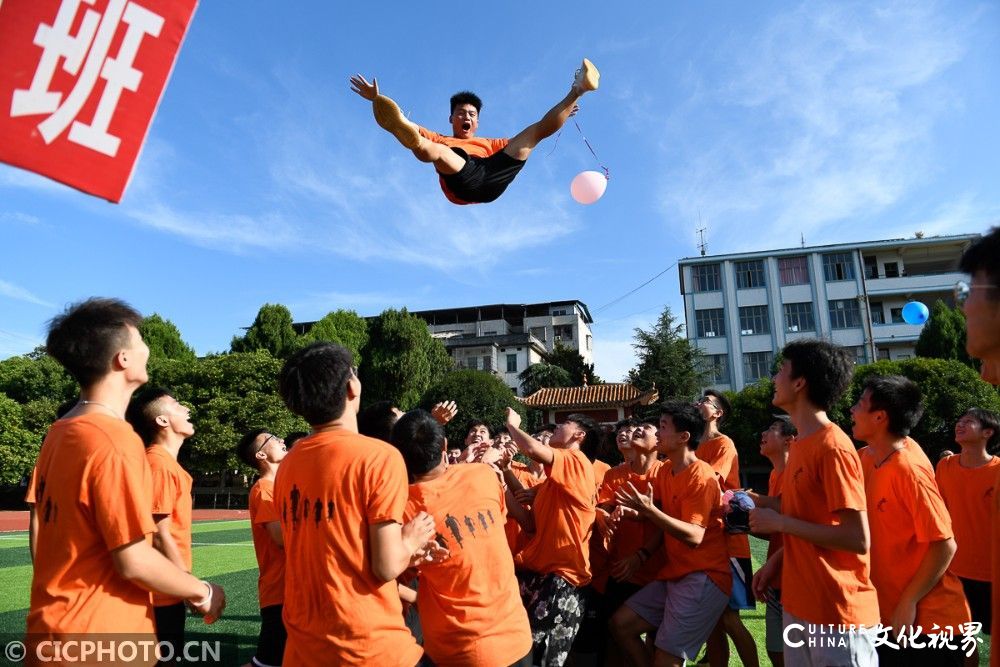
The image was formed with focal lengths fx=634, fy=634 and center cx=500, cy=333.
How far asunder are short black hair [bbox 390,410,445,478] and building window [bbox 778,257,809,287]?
4418 centimetres

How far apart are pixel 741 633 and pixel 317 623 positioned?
364 centimetres

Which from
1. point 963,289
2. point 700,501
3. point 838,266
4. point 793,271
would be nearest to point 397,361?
point 793,271

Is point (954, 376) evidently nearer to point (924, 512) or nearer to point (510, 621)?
point (924, 512)

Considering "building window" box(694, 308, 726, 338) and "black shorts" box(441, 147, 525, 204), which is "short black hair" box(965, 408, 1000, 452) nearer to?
"black shorts" box(441, 147, 525, 204)

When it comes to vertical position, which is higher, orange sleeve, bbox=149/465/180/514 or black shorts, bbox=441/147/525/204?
black shorts, bbox=441/147/525/204

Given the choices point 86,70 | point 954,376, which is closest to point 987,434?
point 86,70

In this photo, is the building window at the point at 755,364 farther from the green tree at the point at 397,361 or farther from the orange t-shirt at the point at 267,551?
the orange t-shirt at the point at 267,551

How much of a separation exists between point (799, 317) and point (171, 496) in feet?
145

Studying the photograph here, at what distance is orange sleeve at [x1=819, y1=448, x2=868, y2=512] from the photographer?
2.88m

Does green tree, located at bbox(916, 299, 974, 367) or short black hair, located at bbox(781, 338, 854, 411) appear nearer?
short black hair, located at bbox(781, 338, 854, 411)

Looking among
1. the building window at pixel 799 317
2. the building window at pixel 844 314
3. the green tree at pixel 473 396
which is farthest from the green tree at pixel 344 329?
the building window at pixel 844 314

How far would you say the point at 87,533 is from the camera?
214cm

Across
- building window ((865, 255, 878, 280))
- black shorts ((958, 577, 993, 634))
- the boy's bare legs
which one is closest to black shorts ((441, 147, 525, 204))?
the boy's bare legs

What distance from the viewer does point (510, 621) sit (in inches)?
116
